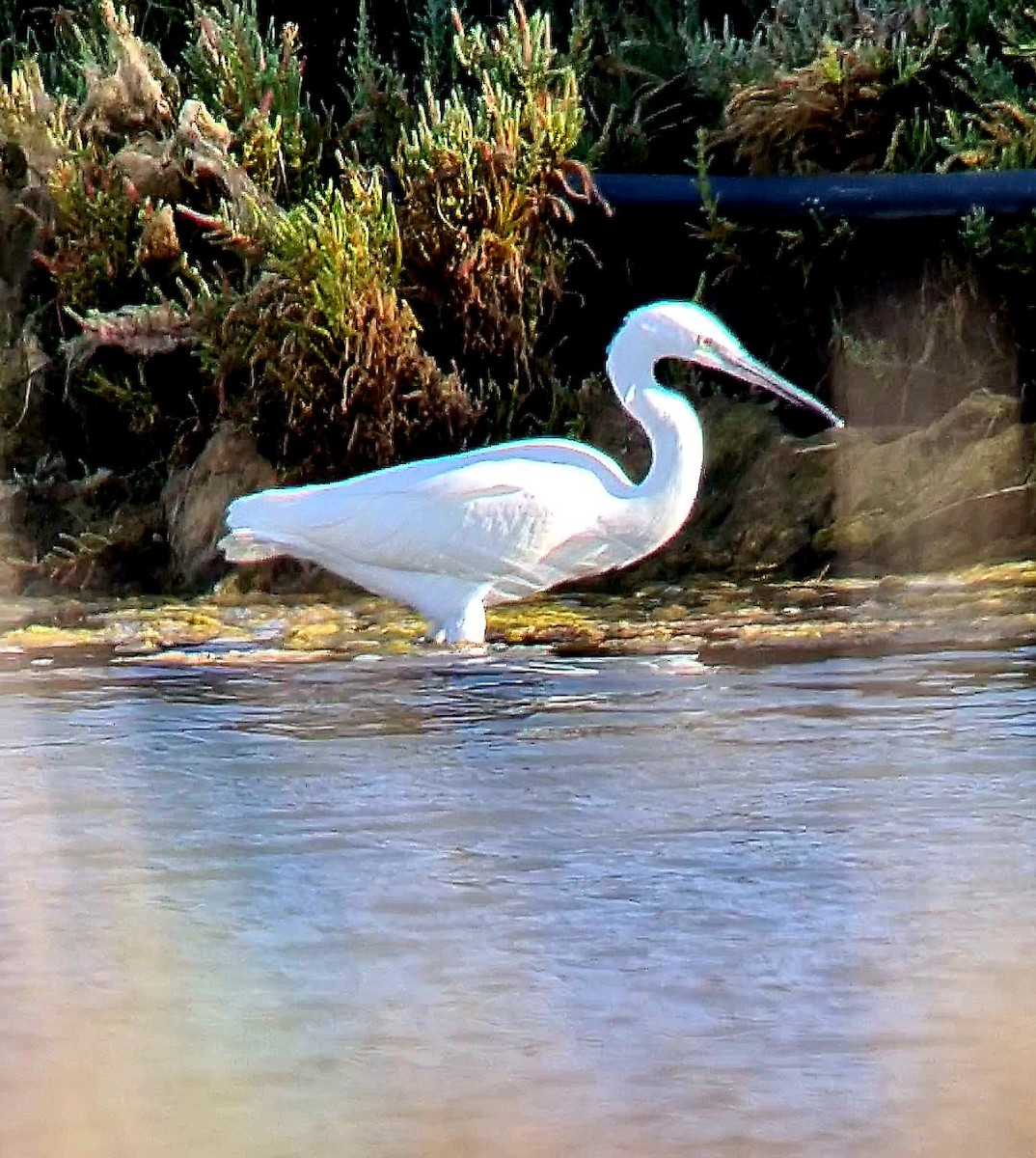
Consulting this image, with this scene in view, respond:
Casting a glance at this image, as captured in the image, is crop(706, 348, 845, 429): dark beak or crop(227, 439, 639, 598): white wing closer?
crop(227, 439, 639, 598): white wing

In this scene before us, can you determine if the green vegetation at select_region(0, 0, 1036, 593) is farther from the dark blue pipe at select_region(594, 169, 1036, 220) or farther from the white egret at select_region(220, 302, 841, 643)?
the white egret at select_region(220, 302, 841, 643)

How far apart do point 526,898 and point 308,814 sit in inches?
31.8

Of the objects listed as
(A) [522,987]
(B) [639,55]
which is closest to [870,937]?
(A) [522,987]

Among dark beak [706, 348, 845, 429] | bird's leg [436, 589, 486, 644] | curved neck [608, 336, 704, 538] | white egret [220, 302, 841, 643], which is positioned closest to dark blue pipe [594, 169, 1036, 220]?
dark beak [706, 348, 845, 429]

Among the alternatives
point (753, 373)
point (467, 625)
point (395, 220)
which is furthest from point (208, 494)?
point (753, 373)

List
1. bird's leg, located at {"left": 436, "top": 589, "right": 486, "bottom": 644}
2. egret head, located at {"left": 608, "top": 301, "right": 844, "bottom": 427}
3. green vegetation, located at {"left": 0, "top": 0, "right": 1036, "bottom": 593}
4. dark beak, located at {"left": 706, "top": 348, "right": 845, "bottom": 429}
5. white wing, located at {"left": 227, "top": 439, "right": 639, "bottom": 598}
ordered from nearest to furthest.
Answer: white wing, located at {"left": 227, "top": 439, "right": 639, "bottom": 598} < bird's leg, located at {"left": 436, "top": 589, "right": 486, "bottom": 644} < egret head, located at {"left": 608, "top": 301, "right": 844, "bottom": 427} < dark beak, located at {"left": 706, "top": 348, "right": 845, "bottom": 429} < green vegetation, located at {"left": 0, "top": 0, "right": 1036, "bottom": 593}

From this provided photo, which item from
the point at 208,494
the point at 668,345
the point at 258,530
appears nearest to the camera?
the point at 258,530

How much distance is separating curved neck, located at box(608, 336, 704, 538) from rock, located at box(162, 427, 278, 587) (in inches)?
55.4

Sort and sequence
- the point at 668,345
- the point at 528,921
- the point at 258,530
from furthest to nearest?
the point at 668,345 < the point at 258,530 < the point at 528,921

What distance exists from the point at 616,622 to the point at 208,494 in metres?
1.67

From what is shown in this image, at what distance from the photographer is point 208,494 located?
8.16 meters

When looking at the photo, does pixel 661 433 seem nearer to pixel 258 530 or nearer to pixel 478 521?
pixel 478 521

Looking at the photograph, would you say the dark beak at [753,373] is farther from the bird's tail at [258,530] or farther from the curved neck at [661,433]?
the bird's tail at [258,530]

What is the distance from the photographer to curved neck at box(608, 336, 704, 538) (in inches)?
278
